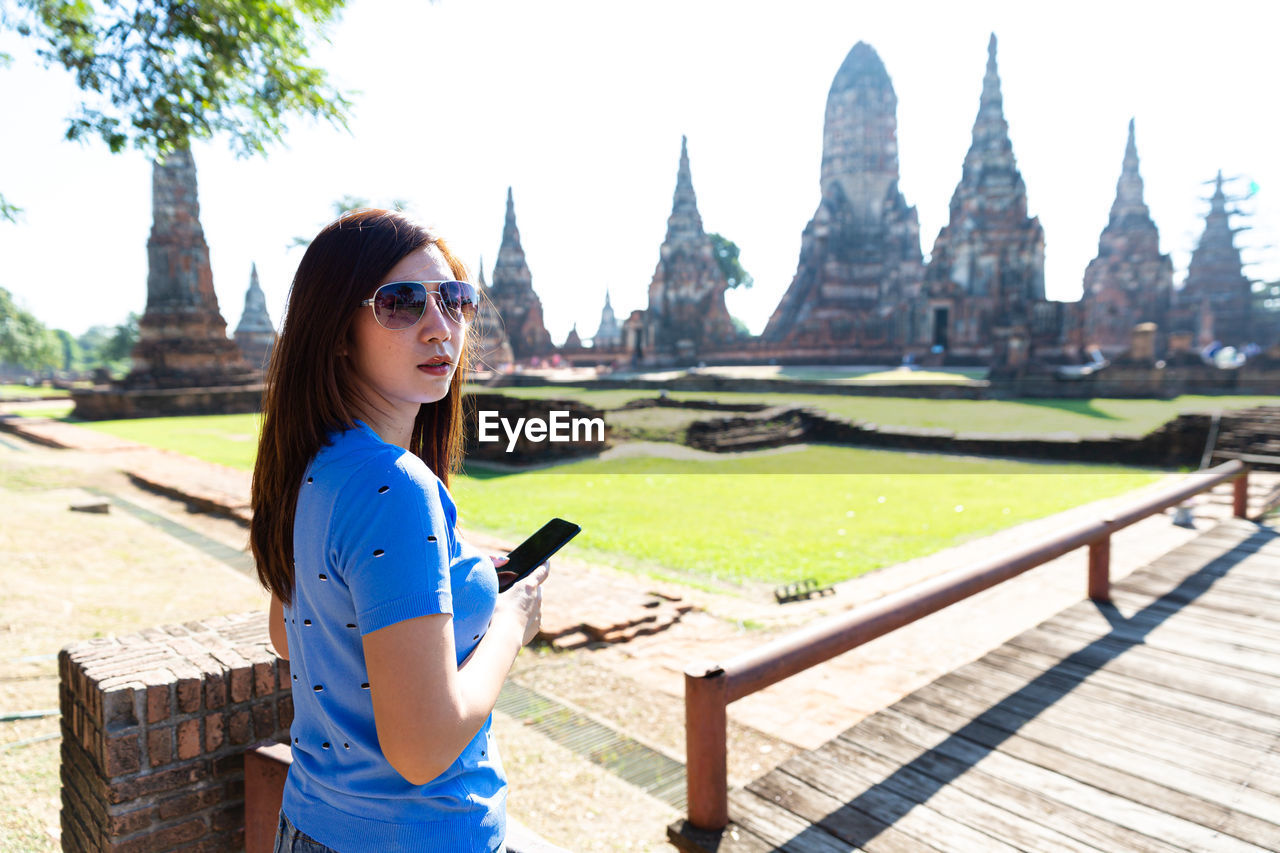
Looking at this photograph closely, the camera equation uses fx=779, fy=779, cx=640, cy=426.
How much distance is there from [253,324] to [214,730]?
48.0 metres

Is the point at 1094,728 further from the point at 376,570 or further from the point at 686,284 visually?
the point at 686,284

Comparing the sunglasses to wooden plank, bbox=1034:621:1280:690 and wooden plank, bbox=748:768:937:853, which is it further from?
wooden plank, bbox=1034:621:1280:690

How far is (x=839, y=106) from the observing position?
4000 centimetres

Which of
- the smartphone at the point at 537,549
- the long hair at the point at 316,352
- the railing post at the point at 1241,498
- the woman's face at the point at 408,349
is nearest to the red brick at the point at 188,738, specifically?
the long hair at the point at 316,352

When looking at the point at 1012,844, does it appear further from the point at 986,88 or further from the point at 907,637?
the point at 986,88

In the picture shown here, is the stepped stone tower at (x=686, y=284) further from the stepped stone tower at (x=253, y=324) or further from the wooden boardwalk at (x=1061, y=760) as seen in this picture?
the wooden boardwalk at (x=1061, y=760)

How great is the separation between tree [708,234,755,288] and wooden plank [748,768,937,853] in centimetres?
5545

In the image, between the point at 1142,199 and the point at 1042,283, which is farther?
the point at 1142,199

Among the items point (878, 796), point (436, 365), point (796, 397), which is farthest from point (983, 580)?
point (796, 397)

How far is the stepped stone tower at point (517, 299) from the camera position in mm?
47219

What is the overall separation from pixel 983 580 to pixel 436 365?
9.05ft

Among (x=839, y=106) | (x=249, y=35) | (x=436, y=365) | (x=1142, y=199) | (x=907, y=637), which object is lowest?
(x=907, y=637)

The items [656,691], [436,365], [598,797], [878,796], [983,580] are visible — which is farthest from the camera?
[656,691]

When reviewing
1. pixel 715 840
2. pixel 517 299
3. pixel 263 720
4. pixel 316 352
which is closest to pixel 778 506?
pixel 715 840
